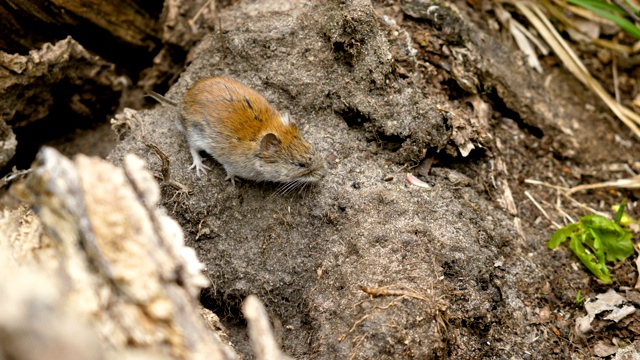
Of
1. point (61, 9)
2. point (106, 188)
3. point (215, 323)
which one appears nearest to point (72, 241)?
point (106, 188)

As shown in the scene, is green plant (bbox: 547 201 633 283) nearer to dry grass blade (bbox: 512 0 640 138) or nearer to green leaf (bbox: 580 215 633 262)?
green leaf (bbox: 580 215 633 262)

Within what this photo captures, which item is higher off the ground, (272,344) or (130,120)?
(272,344)

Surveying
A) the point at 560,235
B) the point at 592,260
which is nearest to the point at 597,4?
the point at 560,235

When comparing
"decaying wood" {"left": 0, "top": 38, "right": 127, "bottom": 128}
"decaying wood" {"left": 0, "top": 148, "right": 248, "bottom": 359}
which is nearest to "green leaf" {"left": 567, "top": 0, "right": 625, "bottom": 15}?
"decaying wood" {"left": 0, "top": 38, "right": 127, "bottom": 128}

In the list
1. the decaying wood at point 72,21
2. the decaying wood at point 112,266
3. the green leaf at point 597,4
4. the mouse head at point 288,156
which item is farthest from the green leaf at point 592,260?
the decaying wood at point 72,21

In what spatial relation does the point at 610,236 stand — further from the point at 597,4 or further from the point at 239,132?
the point at 239,132

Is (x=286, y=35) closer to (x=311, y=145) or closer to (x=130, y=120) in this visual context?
(x=311, y=145)
